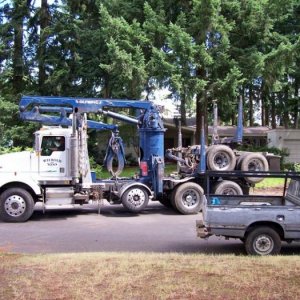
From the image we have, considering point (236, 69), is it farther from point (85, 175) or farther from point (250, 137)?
point (250, 137)

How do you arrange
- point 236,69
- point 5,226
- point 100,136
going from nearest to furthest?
point 5,226
point 236,69
point 100,136

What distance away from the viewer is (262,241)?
9148 mm

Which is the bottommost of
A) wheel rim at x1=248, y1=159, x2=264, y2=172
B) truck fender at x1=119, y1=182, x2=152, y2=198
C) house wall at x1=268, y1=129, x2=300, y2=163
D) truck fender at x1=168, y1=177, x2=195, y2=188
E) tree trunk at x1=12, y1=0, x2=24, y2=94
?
truck fender at x1=119, y1=182, x2=152, y2=198

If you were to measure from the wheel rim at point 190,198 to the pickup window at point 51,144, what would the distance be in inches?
152

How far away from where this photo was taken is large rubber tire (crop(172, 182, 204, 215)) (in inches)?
625

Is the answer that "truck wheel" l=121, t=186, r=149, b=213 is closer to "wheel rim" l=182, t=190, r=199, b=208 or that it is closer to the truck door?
"wheel rim" l=182, t=190, r=199, b=208

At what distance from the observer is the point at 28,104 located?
53.9 feet

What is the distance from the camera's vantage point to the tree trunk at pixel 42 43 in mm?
34875

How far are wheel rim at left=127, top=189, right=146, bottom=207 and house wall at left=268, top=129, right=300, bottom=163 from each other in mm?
25381


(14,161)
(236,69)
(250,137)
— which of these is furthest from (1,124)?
(250,137)

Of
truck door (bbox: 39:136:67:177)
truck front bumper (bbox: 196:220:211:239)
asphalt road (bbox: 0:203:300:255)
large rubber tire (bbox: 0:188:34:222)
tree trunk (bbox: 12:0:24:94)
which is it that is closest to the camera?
truck front bumper (bbox: 196:220:211:239)

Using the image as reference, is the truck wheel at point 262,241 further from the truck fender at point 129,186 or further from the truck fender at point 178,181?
the truck fender at point 178,181

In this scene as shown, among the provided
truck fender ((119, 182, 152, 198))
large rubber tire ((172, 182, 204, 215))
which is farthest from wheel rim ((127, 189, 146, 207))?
large rubber tire ((172, 182, 204, 215))

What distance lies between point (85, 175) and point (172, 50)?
1652 cm
